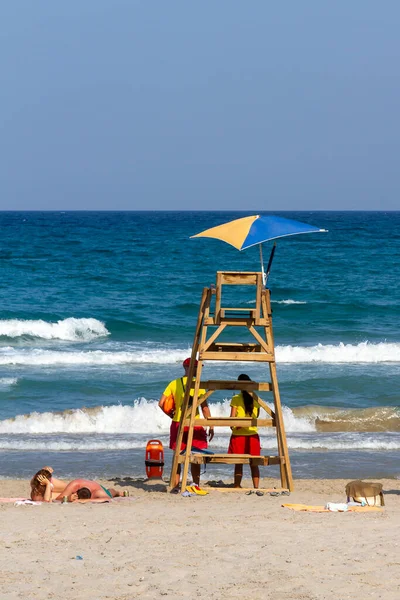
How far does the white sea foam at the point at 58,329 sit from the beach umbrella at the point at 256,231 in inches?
529

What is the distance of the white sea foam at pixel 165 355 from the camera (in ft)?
→ 60.7

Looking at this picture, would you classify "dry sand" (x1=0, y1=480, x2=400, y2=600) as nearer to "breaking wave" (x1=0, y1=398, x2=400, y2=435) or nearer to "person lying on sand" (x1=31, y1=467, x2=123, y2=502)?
"person lying on sand" (x1=31, y1=467, x2=123, y2=502)

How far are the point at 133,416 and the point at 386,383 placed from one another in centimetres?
532

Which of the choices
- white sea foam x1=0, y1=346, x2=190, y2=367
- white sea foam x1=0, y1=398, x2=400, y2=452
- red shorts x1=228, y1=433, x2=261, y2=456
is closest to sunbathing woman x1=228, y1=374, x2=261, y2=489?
red shorts x1=228, y1=433, x2=261, y2=456

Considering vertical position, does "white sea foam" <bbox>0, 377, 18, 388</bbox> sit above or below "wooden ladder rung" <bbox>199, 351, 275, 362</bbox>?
below

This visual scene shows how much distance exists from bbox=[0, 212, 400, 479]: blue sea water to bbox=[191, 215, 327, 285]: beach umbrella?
3.24m

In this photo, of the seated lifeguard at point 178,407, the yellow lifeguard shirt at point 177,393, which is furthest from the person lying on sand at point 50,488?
the yellow lifeguard shirt at point 177,393

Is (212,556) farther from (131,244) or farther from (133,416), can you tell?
(131,244)

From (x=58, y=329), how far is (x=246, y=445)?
1418cm

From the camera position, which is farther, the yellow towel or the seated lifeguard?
the seated lifeguard

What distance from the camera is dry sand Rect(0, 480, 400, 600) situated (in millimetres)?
5551

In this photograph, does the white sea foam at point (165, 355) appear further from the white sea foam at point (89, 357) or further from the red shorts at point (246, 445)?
the red shorts at point (246, 445)

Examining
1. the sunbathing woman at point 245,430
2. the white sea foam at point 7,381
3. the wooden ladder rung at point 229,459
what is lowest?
the white sea foam at point 7,381

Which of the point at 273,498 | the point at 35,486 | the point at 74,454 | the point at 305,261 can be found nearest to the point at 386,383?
the point at 74,454
